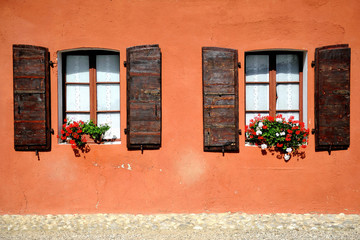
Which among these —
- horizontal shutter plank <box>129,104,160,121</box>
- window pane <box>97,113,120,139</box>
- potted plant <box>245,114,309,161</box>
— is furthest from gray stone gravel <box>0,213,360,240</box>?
horizontal shutter plank <box>129,104,160,121</box>

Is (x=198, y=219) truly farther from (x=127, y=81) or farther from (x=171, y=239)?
(x=127, y=81)

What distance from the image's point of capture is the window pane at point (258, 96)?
4688 mm

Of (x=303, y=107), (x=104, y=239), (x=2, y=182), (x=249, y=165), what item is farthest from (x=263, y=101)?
(x=2, y=182)

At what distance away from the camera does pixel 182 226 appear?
4000 millimetres

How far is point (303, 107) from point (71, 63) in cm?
364

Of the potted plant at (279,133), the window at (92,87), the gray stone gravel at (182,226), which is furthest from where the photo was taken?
the window at (92,87)

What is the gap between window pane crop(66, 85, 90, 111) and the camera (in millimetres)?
4688

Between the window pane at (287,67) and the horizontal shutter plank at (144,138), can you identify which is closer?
the horizontal shutter plank at (144,138)

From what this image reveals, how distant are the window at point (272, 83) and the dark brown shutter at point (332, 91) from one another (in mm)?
325

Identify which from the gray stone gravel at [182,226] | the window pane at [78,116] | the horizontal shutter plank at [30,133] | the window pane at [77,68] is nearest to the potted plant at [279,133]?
the gray stone gravel at [182,226]

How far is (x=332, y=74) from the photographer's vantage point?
14.4 feet

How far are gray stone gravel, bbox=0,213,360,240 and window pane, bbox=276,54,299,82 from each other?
2.07 m

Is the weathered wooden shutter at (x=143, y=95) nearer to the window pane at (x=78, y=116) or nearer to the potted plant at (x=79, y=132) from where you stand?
the potted plant at (x=79, y=132)

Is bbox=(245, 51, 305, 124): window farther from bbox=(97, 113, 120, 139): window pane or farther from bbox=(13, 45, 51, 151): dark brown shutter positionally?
bbox=(13, 45, 51, 151): dark brown shutter
